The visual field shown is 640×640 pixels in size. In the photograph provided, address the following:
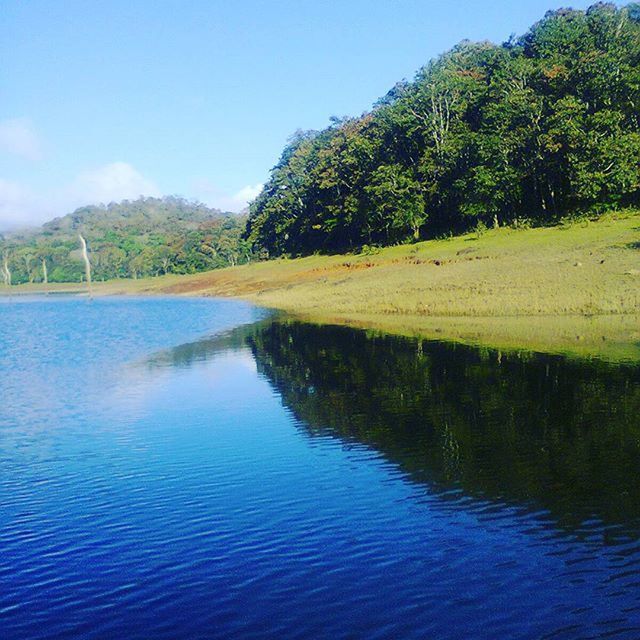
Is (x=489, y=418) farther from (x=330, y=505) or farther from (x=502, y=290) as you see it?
(x=502, y=290)

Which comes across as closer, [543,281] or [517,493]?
[517,493]

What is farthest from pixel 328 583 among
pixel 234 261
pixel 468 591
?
pixel 234 261

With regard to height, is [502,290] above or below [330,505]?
above

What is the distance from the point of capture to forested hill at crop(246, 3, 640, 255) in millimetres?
69562

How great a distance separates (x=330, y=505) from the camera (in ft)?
41.4

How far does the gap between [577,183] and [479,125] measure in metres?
23.5

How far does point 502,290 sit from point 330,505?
115ft

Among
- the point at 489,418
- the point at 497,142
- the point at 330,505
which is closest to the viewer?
the point at 330,505

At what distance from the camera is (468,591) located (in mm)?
9047

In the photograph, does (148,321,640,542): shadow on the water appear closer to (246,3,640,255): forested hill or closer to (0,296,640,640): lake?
(0,296,640,640): lake

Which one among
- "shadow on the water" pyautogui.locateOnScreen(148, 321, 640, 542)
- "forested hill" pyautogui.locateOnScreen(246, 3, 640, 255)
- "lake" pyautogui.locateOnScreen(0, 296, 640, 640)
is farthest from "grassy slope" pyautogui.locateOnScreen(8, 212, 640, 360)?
"lake" pyautogui.locateOnScreen(0, 296, 640, 640)

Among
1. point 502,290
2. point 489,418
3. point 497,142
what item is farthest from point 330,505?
point 497,142

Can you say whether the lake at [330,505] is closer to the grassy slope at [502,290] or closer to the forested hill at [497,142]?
the grassy slope at [502,290]

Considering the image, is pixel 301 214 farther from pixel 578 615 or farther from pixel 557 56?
pixel 578 615
